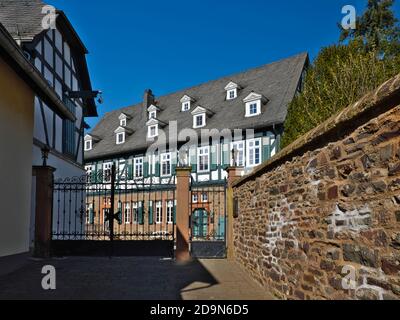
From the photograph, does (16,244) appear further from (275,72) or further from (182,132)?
(275,72)

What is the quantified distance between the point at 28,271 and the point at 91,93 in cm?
962

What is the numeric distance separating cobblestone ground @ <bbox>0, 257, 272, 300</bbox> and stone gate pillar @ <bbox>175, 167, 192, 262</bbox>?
1.68ft

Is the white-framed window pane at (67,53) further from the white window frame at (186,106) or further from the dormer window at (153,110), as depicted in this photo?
the dormer window at (153,110)

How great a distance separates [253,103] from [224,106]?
3041 millimetres

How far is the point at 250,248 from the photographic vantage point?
8062mm

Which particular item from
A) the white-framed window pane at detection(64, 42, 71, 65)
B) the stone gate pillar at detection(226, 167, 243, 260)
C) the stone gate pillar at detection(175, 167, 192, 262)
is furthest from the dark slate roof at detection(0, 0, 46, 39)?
the stone gate pillar at detection(226, 167, 243, 260)

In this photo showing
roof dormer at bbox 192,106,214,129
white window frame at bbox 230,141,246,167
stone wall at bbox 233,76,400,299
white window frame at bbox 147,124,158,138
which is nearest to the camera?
stone wall at bbox 233,76,400,299

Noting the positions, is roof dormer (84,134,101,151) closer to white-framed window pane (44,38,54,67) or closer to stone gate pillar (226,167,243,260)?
white-framed window pane (44,38,54,67)

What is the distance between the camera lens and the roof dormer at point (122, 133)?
96.0ft

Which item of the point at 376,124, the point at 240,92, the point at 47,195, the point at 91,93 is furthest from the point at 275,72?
the point at 376,124

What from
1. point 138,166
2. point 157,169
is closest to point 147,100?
point 138,166

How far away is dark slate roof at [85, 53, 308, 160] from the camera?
22.0 metres

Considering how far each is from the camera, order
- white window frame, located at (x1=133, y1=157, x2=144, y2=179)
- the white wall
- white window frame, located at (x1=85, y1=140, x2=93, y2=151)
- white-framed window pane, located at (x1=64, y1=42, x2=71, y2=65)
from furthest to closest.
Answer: white window frame, located at (x1=85, y1=140, x2=93, y2=151), white window frame, located at (x1=133, y1=157, x2=144, y2=179), white-framed window pane, located at (x1=64, y1=42, x2=71, y2=65), the white wall

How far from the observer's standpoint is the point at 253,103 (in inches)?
896
